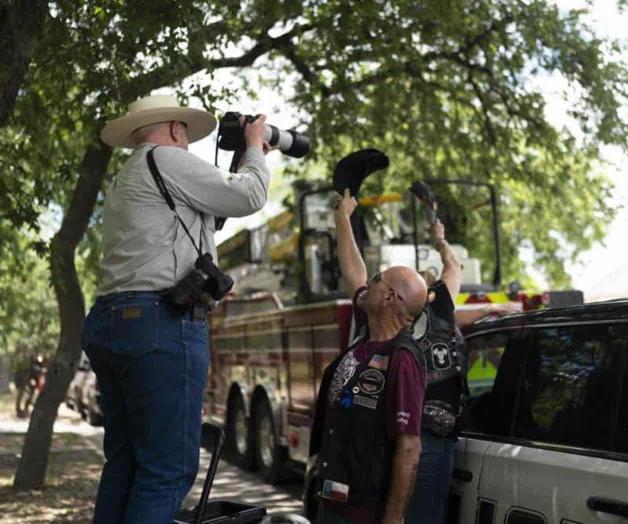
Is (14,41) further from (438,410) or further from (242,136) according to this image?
(438,410)

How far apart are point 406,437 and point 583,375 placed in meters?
0.76

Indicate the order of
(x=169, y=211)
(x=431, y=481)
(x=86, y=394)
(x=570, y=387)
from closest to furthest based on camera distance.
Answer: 1. (x=169, y=211)
2. (x=570, y=387)
3. (x=431, y=481)
4. (x=86, y=394)

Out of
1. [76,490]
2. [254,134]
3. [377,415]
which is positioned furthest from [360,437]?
[76,490]

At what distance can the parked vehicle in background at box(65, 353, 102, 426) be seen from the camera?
20.9m

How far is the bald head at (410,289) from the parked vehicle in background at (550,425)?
59 cm

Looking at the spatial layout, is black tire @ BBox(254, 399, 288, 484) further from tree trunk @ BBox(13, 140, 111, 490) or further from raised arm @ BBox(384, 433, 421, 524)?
raised arm @ BBox(384, 433, 421, 524)

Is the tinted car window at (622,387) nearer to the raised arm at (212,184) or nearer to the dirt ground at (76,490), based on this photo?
the raised arm at (212,184)

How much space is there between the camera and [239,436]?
1260cm

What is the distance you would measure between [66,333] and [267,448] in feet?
8.66

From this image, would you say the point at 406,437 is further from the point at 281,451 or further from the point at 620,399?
the point at 281,451

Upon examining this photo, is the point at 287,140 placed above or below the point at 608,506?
above

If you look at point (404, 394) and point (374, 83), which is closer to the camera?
Result: point (404, 394)

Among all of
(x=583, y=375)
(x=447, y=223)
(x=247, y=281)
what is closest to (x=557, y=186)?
(x=447, y=223)

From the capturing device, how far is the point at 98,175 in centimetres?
1052
